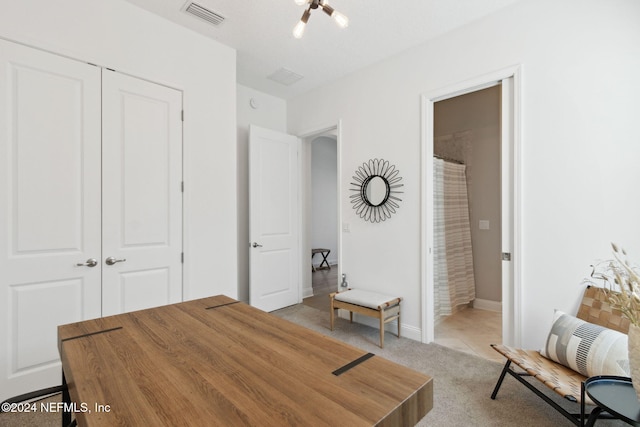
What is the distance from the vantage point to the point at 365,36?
9.53 ft

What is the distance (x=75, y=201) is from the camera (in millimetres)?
2262

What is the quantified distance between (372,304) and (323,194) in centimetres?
446

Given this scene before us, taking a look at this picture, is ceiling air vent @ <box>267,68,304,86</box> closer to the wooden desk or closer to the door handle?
the door handle

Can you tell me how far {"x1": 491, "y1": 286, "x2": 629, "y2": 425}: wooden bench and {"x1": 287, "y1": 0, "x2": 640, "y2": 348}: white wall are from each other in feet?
0.48


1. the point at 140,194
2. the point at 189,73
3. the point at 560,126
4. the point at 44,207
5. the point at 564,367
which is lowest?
the point at 564,367

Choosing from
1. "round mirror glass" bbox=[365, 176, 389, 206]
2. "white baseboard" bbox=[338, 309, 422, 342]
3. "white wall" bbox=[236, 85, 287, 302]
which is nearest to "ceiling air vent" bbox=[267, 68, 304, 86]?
"white wall" bbox=[236, 85, 287, 302]

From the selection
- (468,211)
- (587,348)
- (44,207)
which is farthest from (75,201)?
(468,211)

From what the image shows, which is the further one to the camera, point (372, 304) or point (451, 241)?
point (451, 241)

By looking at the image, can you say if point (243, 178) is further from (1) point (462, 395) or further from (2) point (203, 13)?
(1) point (462, 395)

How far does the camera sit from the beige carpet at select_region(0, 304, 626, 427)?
1.86 metres

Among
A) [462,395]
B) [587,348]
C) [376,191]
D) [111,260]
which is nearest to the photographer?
[587,348]

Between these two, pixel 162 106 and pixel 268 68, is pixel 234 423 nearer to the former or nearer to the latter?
pixel 162 106

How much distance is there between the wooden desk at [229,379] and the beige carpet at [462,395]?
1232 mm

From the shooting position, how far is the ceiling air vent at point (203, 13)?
2.49m
